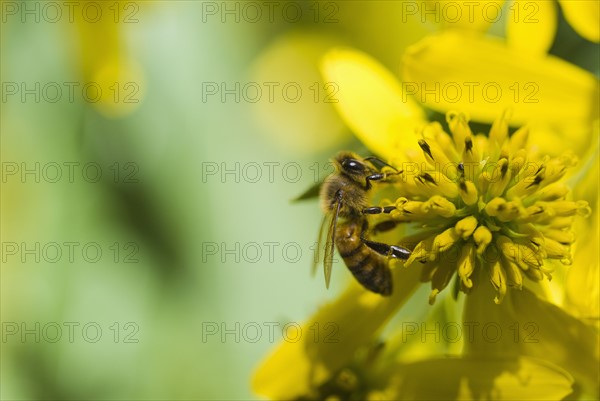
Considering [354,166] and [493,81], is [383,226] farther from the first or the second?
[493,81]

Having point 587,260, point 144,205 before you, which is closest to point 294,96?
point 144,205

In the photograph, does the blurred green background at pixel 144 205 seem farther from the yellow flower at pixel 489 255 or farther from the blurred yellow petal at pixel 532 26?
the blurred yellow petal at pixel 532 26

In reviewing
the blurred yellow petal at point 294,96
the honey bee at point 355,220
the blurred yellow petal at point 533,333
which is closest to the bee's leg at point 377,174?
the honey bee at point 355,220

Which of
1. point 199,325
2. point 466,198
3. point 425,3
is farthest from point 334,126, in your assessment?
point 466,198

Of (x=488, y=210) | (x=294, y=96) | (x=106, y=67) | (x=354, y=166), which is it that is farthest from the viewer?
(x=294, y=96)

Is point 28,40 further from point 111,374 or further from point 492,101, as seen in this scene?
point 492,101

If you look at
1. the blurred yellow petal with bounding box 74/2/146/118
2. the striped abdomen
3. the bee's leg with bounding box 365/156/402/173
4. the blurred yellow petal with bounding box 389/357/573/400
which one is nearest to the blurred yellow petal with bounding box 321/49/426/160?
the bee's leg with bounding box 365/156/402/173
